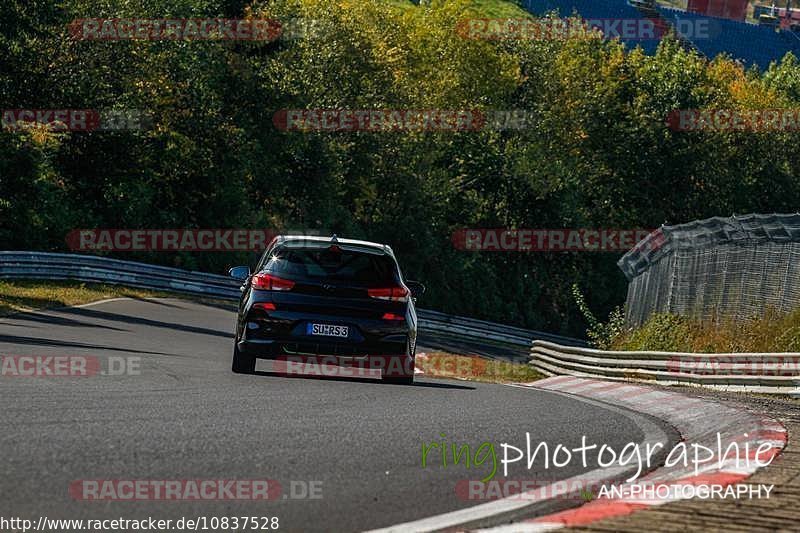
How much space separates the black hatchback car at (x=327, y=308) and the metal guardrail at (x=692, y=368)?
17.3 ft

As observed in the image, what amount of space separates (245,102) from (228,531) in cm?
4909

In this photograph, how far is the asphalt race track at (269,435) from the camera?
5.89 m

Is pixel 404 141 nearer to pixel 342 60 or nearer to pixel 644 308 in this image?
pixel 342 60

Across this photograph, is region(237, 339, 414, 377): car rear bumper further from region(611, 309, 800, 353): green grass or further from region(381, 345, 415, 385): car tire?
region(611, 309, 800, 353): green grass

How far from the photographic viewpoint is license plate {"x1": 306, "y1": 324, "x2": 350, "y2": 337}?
13.2m

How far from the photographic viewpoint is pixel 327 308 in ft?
43.5

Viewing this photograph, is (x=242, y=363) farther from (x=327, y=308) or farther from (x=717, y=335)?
(x=717, y=335)

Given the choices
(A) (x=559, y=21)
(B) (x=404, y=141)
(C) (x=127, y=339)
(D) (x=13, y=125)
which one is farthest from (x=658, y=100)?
(C) (x=127, y=339)

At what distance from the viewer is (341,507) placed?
19.6 ft

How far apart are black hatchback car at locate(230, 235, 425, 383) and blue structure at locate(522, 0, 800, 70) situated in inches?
4129

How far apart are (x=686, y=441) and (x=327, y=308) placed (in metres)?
4.99

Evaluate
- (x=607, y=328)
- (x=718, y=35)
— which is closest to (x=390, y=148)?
(x=607, y=328)

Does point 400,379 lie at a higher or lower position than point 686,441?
lower

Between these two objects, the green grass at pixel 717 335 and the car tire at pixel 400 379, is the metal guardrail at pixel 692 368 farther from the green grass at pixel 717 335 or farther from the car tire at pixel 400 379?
the car tire at pixel 400 379
